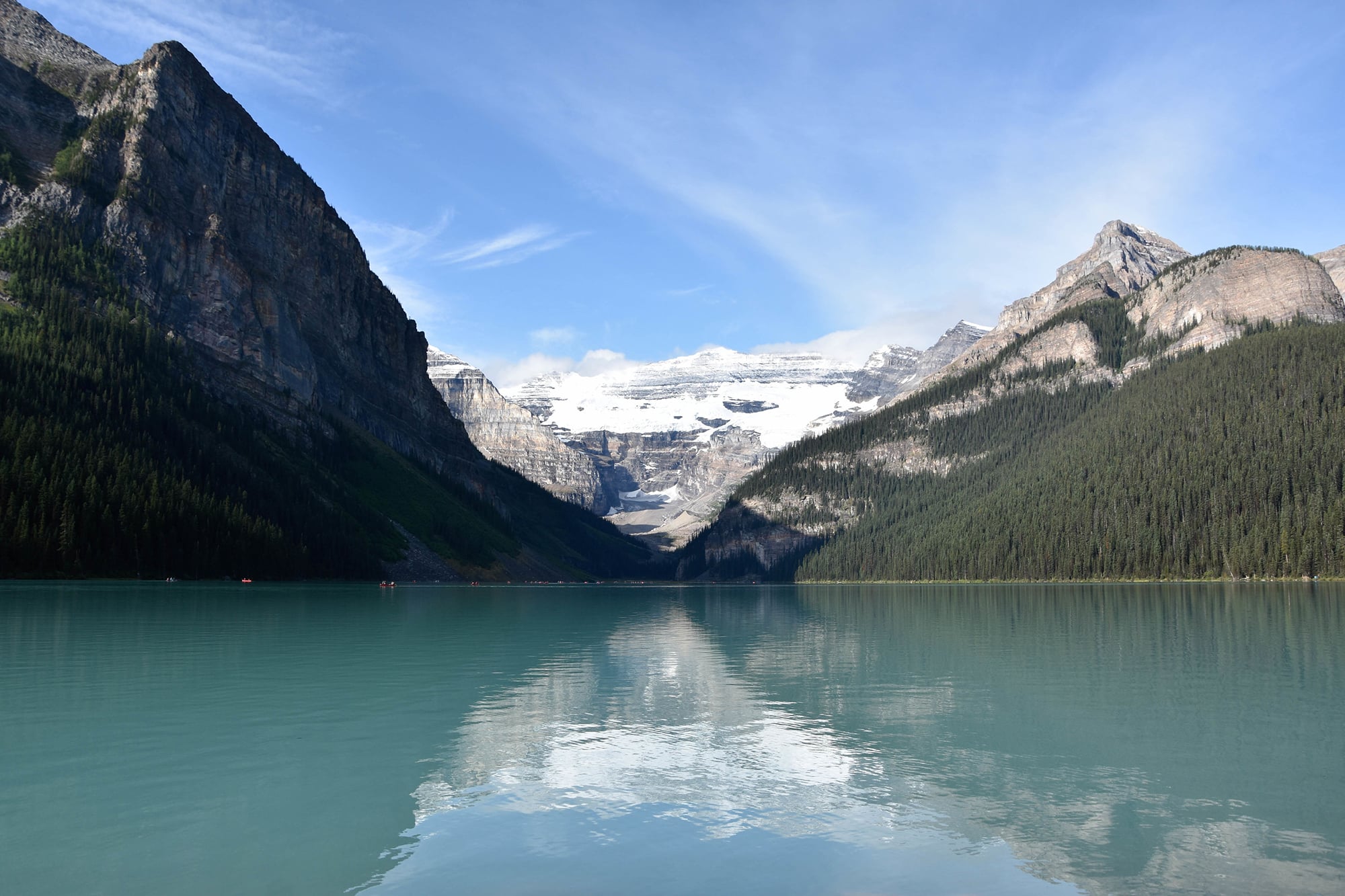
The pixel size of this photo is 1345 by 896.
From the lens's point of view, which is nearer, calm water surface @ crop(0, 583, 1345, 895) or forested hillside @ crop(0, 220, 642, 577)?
calm water surface @ crop(0, 583, 1345, 895)

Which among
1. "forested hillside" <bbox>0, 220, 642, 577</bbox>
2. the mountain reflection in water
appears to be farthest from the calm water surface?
"forested hillside" <bbox>0, 220, 642, 577</bbox>

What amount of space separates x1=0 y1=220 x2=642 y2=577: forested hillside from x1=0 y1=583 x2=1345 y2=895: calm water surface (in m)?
76.7

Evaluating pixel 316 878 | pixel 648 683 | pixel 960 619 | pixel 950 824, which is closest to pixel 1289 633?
pixel 960 619

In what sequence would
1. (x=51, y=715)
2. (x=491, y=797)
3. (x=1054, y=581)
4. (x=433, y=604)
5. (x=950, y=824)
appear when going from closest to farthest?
1. (x=950, y=824)
2. (x=491, y=797)
3. (x=51, y=715)
4. (x=433, y=604)
5. (x=1054, y=581)

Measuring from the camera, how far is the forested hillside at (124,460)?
12069 centimetres

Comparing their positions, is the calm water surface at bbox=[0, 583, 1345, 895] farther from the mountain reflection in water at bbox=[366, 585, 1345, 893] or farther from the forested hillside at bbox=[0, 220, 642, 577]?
the forested hillside at bbox=[0, 220, 642, 577]

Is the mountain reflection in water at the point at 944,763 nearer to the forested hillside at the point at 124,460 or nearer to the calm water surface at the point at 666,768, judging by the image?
the calm water surface at the point at 666,768

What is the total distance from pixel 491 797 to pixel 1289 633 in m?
60.1

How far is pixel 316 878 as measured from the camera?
16.1 metres

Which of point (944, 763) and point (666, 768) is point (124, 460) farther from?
point (944, 763)

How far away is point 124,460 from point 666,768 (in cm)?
13547

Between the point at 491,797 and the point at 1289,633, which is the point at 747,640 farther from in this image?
the point at 491,797

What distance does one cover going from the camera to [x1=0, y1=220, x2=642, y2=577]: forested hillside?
121m

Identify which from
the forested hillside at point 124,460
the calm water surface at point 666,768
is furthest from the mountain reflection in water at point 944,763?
the forested hillside at point 124,460
